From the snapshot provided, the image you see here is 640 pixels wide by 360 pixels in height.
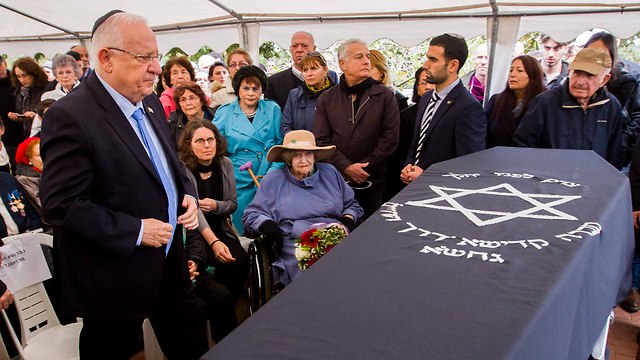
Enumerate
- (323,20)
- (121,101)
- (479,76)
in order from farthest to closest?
1. (323,20)
2. (479,76)
3. (121,101)

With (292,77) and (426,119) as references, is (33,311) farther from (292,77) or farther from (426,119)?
(292,77)

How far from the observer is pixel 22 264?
223 centimetres

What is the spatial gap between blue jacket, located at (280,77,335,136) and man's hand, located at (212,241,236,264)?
131 centimetres

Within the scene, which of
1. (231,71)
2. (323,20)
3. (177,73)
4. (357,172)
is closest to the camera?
(357,172)

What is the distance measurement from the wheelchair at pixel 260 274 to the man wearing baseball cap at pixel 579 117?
2012 millimetres

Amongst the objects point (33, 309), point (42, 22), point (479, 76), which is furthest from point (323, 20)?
point (33, 309)

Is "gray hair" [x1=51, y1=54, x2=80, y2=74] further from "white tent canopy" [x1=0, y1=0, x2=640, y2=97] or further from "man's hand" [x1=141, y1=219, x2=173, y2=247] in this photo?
"man's hand" [x1=141, y1=219, x2=173, y2=247]

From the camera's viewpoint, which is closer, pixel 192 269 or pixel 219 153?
pixel 192 269

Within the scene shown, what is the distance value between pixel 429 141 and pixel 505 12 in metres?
2.96

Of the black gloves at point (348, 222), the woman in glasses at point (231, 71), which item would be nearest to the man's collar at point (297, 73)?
the woman in glasses at point (231, 71)

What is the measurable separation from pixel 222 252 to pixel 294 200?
1.83 ft

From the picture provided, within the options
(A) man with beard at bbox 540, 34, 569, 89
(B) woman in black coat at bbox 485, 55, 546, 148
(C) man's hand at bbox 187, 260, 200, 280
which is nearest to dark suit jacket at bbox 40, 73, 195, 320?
(C) man's hand at bbox 187, 260, 200, 280

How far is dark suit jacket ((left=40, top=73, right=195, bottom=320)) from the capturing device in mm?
1558

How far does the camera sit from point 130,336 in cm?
191
